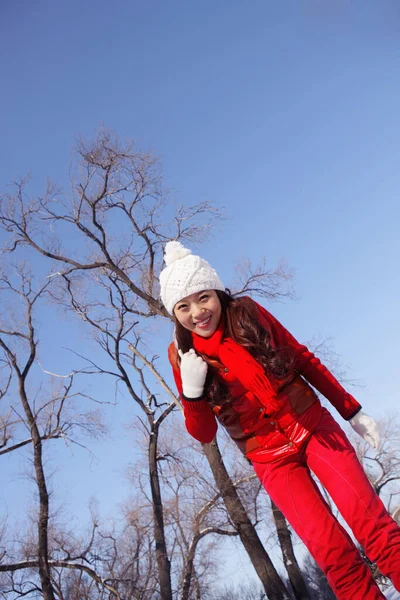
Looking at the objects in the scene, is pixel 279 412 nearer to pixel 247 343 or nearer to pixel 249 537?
pixel 247 343

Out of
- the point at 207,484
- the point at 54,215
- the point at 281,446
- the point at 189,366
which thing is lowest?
the point at 281,446

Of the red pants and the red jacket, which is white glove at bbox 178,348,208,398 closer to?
the red jacket

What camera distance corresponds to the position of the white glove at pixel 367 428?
8.96 feet

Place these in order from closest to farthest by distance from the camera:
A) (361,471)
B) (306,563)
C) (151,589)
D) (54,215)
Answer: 1. (361,471)
2. (54,215)
3. (151,589)
4. (306,563)

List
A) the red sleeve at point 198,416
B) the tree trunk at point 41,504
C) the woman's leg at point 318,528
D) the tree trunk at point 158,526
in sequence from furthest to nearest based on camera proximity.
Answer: the tree trunk at point 158,526 < the tree trunk at point 41,504 < the red sleeve at point 198,416 < the woman's leg at point 318,528

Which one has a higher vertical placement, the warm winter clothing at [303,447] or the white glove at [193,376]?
the white glove at [193,376]

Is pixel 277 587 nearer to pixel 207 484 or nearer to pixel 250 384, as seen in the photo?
pixel 207 484

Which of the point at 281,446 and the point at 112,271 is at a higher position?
the point at 112,271

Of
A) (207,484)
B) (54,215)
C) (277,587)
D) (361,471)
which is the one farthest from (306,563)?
(361,471)

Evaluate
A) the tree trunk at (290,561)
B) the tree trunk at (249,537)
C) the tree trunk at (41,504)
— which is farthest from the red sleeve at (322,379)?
the tree trunk at (41,504)

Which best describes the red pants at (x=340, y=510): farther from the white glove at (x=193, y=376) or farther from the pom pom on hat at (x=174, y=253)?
the pom pom on hat at (x=174, y=253)

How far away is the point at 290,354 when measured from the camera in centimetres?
274

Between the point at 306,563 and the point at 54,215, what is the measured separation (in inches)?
887

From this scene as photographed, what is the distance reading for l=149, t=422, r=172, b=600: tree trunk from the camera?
11758 millimetres
